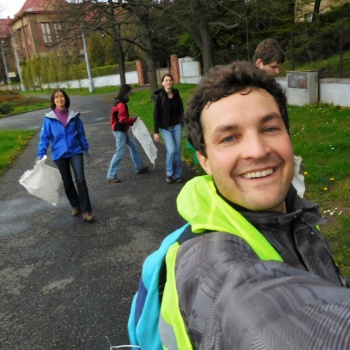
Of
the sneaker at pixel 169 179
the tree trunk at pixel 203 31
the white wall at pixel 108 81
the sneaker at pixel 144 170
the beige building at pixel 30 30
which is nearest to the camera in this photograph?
the sneaker at pixel 169 179

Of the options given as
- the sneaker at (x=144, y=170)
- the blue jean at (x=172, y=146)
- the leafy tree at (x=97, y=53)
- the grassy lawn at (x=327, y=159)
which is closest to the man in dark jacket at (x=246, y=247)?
the grassy lawn at (x=327, y=159)

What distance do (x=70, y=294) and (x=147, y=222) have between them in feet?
5.89

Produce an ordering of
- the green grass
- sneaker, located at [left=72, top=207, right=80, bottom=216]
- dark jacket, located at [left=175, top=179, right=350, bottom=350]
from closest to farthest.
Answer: dark jacket, located at [left=175, top=179, right=350, bottom=350]
sneaker, located at [left=72, top=207, right=80, bottom=216]
the green grass

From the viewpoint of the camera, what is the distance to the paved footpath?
312 centimetres

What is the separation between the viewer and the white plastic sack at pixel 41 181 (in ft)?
16.9

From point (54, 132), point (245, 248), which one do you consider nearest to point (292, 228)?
point (245, 248)

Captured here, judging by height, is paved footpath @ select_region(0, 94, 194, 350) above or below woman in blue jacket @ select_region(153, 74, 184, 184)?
below

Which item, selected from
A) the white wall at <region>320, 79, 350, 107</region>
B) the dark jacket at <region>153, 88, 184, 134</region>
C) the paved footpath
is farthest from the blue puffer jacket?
the white wall at <region>320, 79, 350, 107</region>

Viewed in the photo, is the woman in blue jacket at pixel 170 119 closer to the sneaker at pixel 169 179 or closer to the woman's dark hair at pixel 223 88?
the sneaker at pixel 169 179

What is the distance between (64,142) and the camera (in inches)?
209

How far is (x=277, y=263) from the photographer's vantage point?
857 millimetres

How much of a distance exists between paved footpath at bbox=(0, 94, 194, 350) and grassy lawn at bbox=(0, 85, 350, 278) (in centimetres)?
191

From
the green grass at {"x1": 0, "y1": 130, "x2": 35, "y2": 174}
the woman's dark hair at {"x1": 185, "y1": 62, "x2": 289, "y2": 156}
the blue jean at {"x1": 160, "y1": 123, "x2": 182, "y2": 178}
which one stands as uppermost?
the woman's dark hair at {"x1": 185, "y1": 62, "x2": 289, "y2": 156}

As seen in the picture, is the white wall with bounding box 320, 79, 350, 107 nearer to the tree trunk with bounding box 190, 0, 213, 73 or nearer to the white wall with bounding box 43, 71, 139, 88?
the tree trunk with bounding box 190, 0, 213, 73
